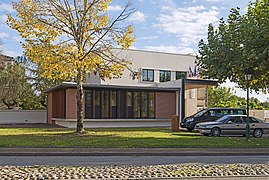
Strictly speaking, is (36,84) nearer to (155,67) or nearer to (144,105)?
(155,67)

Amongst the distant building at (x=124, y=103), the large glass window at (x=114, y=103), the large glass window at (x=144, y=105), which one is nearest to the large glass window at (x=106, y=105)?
the distant building at (x=124, y=103)

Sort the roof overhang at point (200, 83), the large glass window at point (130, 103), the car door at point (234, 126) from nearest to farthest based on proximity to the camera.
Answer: the car door at point (234, 126)
the roof overhang at point (200, 83)
the large glass window at point (130, 103)

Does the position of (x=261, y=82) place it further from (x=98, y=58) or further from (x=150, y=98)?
(x=150, y=98)

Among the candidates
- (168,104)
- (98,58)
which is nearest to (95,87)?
(168,104)

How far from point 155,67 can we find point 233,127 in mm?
28026

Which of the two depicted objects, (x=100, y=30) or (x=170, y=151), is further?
(x=100, y=30)

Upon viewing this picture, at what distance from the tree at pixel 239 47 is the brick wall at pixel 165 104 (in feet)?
42.6

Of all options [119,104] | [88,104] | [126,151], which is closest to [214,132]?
[126,151]

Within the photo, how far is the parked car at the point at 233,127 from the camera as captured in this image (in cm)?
2497

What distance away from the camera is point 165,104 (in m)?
38.0

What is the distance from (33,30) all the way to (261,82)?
14520 millimetres

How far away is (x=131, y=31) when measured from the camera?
22.9m

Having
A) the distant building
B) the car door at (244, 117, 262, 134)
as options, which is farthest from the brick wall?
the car door at (244, 117, 262, 134)

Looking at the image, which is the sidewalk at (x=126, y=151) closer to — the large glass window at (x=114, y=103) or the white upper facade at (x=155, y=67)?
the large glass window at (x=114, y=103)
